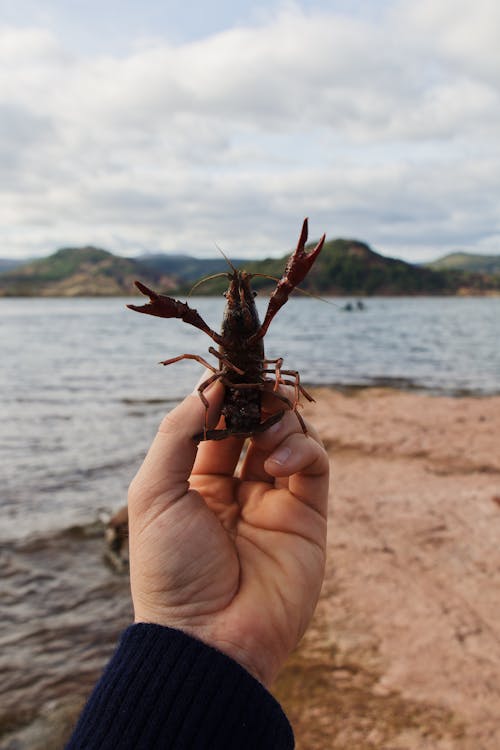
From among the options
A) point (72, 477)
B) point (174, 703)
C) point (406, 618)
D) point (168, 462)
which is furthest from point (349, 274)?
point (174, 703)

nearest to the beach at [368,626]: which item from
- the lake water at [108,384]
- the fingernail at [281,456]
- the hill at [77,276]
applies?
the lake water at [108,384]

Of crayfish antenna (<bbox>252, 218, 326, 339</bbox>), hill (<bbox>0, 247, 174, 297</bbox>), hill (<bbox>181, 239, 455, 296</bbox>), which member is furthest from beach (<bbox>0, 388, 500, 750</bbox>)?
hill (<bbox>0, 247, 174, 297</bbox>)

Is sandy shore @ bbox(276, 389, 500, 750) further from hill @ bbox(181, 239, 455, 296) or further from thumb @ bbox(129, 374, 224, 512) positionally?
hill @ bbox(181, 239, 455, 296)

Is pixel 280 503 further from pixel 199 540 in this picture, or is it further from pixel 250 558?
pixel 199 540

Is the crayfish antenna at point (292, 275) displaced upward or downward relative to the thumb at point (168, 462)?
upward

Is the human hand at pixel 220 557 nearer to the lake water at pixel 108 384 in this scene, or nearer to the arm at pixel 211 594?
the arm at pixel 211 594

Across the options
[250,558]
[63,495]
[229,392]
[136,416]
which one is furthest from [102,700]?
[136,416]
